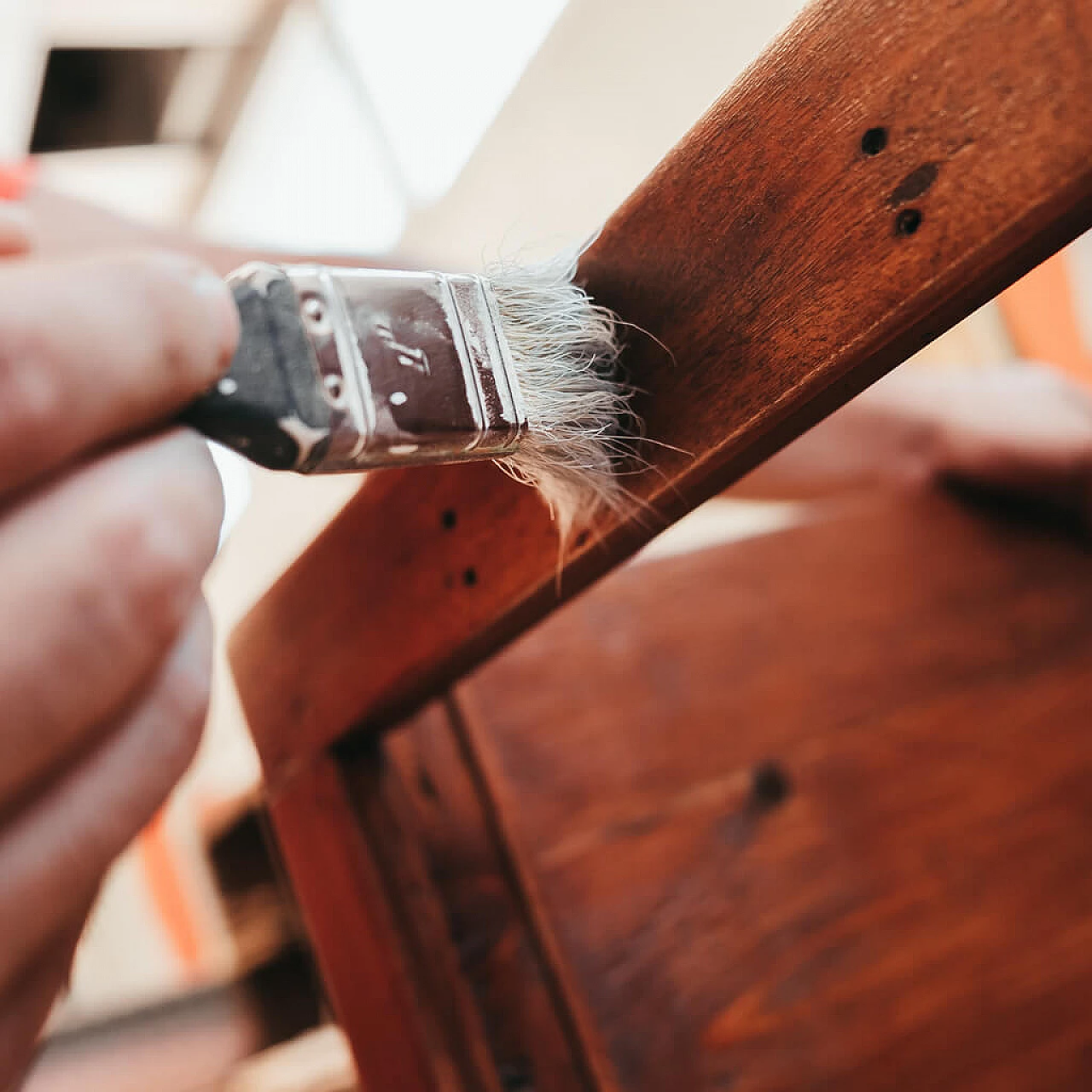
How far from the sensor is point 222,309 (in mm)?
226

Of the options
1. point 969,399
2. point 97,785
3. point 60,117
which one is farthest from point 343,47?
point 97,785

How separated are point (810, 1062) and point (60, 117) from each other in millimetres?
2093

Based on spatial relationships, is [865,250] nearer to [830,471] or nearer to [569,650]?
[569,650]

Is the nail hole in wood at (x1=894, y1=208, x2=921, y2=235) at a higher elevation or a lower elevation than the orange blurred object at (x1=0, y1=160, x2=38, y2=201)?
lower

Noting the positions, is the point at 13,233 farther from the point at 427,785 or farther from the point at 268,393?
the point at 427,785

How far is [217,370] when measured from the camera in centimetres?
23

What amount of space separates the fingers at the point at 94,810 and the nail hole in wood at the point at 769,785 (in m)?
0.39

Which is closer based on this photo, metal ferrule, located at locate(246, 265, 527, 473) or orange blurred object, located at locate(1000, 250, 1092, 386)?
metal ferrule, located at locate(246, 265, 527, 473)

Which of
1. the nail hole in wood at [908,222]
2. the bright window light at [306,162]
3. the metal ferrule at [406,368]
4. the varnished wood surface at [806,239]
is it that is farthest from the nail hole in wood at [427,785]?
the bright window light at [306,162]

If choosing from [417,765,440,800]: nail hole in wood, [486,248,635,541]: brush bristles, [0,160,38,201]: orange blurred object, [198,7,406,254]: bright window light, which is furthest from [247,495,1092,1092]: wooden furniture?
[198,7,406,254]: bright window light

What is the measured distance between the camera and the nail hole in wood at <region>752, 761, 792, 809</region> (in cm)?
58

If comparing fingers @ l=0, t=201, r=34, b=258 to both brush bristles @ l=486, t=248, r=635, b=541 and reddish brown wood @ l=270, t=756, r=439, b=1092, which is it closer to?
brush bristles @ l=486, t=248, r=635, b=541

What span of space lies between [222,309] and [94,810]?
12cm

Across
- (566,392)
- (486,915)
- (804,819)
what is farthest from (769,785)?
(566,392)
